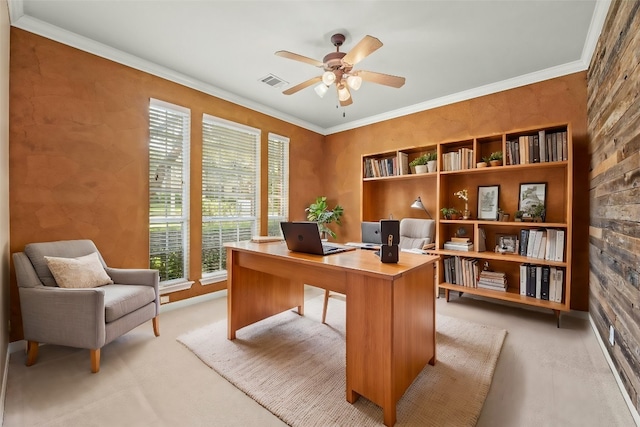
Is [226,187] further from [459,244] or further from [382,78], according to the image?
[459,244]

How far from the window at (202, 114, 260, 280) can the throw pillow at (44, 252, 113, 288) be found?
47.9 inches

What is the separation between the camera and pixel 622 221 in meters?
1.75

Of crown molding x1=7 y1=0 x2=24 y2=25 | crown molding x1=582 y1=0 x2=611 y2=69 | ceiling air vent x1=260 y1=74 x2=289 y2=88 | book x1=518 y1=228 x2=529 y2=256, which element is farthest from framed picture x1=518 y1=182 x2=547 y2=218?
crown molding x1=7 y1=0 x2=24 y2=25

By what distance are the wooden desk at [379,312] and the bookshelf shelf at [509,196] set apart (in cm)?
169

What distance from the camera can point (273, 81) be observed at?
3303 millimetres

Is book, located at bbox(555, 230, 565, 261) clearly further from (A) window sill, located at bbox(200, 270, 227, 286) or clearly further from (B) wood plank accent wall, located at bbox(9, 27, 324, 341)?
(B) wood plank accent wall, located at bbox(9, 27, 324, 341)

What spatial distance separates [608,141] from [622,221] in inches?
28.6

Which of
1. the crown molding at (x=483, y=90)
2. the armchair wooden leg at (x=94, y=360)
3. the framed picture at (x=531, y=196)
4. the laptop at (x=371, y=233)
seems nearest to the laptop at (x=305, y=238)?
the laptop at (x=371, y=233)

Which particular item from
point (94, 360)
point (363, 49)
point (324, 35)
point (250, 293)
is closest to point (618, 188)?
point (363, 49)

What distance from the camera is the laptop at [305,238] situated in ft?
6.28

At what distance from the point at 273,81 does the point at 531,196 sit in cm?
325

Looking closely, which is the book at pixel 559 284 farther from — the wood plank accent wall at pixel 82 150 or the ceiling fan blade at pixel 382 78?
the wood plank accent wall at pixel 82 150

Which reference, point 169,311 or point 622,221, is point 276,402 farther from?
point 622,221

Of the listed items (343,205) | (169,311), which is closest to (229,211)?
(169,311)
